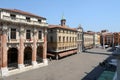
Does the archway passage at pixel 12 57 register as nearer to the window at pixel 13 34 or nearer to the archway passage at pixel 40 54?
the window at pixel 13 34

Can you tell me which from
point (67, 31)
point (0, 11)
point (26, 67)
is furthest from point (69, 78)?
point (67, 31)

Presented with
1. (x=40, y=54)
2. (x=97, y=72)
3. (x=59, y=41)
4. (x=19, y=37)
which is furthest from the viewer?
(x=59, y=41)

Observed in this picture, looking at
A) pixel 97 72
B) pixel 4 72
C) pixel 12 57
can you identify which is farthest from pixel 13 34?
pixel 97 72

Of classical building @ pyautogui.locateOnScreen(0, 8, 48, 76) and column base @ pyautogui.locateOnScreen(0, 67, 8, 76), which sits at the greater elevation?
classical building @ pyautogui.locateOnScreen(0, 8, 48, 76)

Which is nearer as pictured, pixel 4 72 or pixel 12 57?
pixel 4 72

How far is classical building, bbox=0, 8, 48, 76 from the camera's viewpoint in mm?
30250

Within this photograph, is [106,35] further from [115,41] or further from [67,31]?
[67,31]

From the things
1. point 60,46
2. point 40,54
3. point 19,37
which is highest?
point 19,37

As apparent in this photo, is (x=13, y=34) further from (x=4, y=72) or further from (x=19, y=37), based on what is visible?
(x=4, y=72)

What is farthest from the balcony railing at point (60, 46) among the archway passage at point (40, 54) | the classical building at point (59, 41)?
the archway passage at point (40, 54)

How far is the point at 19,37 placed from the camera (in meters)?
33.7

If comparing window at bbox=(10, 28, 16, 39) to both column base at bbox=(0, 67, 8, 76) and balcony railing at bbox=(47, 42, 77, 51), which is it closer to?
column base at bbox=(0, 67, 8, 76)

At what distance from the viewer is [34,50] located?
3825 centimetres

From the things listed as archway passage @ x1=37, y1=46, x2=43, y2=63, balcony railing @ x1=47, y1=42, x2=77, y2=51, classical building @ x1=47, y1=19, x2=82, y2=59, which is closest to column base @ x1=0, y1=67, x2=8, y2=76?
archway passage @ x1=37, y1=46, x2=43, y2=63
